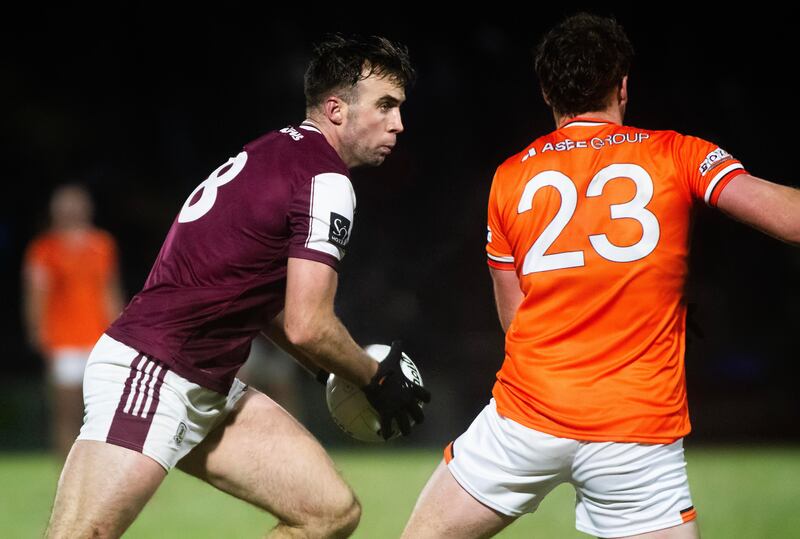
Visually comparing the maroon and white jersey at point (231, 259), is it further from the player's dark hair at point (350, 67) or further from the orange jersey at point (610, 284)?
the orange jersey at point (610, 284)

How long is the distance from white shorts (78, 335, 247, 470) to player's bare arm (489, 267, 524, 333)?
41.6 inches

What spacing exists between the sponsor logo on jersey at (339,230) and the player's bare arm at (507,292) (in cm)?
49

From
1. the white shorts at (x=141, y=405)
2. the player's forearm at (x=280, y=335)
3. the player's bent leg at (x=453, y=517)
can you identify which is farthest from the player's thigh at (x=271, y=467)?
the player's bent leg at (x=453, y=517)

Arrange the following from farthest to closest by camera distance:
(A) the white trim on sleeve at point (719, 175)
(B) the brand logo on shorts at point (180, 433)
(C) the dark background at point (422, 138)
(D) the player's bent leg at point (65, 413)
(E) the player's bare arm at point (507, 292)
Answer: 1. (C) the dark background at point (422, 138)
2. (D) the player's bent leg at point (65, 413)
3. (B) the brand logo on shorts at point (180, 433)
4. (E) the player's bare arm at point (507, 292)
5. (A) the white trim on sleeve at point (719, 175)

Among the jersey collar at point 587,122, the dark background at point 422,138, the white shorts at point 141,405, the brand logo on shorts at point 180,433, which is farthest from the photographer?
the dark background at point 422,138

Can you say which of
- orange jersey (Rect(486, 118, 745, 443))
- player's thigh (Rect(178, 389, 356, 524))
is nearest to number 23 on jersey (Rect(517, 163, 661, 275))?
orange jersey (Rect(486, 118, 745, 443))

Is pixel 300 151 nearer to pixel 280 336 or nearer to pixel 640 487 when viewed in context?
pixel 280 336

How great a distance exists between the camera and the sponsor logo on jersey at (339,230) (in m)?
3.43

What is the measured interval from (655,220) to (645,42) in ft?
43.0

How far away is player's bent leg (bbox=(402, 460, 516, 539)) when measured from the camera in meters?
3.12

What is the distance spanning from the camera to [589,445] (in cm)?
301

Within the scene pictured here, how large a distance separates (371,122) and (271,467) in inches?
50.9

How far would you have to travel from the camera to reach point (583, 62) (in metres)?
3.17

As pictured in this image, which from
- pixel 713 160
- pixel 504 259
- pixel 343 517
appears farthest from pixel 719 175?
pixel 343 517
